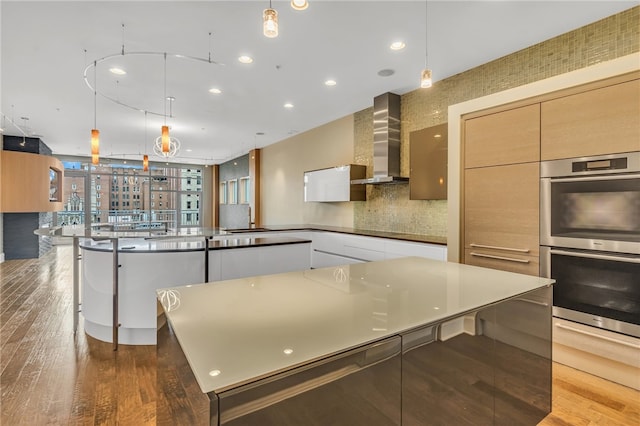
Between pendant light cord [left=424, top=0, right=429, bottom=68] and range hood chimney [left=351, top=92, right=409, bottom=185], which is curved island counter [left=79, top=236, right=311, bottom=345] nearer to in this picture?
range hood chimney [left=351, top=92, right=409, bottom=185]

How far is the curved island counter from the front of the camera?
2832 millimetres

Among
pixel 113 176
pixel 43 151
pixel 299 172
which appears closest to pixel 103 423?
pixel 299 172

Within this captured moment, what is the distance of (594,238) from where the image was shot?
228 cm

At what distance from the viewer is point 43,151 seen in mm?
7879

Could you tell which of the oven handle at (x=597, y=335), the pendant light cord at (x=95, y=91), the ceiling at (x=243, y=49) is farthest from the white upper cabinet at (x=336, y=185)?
the pendant light cord at (x=95, y=91)

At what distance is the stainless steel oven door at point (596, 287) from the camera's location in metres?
2.12

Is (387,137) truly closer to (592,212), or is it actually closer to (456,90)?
(456,90)

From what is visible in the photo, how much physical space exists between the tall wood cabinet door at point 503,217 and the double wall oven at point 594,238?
8 cm

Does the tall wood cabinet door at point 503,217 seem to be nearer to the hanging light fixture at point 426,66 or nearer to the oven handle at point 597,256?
the oven handle at point 597,256

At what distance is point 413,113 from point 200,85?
297cm

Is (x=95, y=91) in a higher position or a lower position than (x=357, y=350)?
higher

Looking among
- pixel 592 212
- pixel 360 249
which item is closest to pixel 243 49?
pixel 360 249

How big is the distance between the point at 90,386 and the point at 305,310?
6.70ft

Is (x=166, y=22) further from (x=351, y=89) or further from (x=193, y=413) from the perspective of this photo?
(x=193, y=413)
